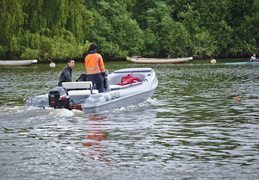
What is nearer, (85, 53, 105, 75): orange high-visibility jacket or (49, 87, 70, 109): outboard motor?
(49, 87, 70, 109): outboard motor

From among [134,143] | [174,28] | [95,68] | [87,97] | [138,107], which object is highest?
[174,28]

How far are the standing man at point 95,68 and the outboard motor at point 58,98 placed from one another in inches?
71.0

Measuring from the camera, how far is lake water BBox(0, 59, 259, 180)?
7832 millimetres

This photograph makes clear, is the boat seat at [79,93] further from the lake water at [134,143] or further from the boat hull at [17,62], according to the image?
the boat hull at [17,62]

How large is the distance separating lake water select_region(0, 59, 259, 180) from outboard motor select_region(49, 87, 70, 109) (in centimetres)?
19

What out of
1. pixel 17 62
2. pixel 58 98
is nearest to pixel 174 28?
pixel 17 62

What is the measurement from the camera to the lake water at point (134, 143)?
25.7 ft

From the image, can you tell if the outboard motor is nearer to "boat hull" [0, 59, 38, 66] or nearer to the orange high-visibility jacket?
the orange high-visibility jacket

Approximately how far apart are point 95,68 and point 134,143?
540cm

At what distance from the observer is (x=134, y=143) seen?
991cm

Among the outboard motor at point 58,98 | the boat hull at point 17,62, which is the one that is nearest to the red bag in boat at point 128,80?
the outboard motor at point 58,98

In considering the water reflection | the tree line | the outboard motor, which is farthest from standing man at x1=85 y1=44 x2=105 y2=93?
the tree line

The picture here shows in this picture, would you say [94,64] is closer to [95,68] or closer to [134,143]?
[95,68]

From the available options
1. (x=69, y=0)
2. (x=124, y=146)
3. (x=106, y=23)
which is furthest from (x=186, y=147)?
(x=106, y=23)
